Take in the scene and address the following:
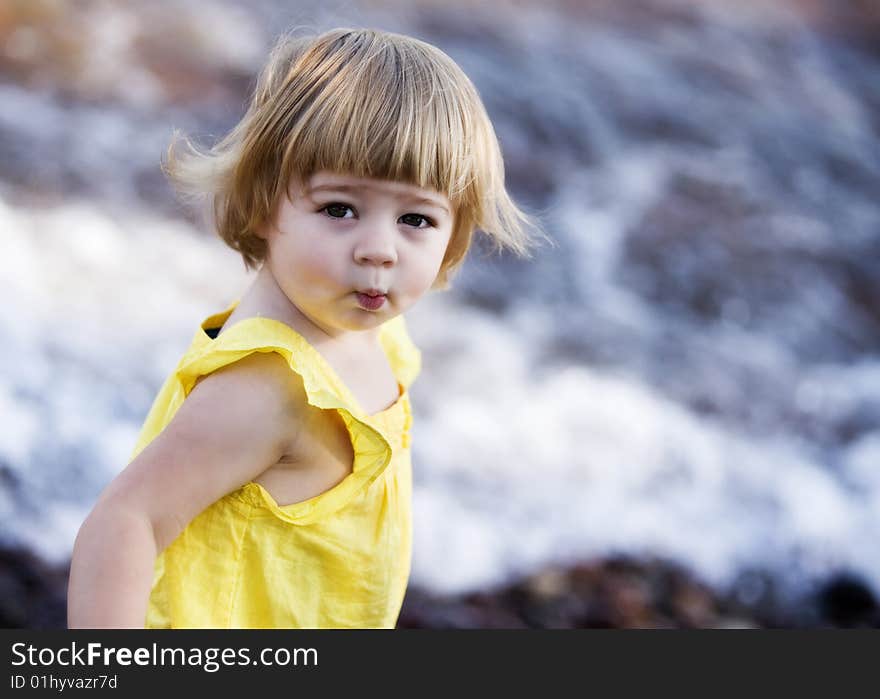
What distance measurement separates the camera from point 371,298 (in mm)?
884

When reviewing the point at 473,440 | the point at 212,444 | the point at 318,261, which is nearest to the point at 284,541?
the point at 212,444

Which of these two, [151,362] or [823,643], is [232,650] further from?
[151,362]

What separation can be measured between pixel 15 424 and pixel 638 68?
1.55m

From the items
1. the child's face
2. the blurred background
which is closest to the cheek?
the child's face

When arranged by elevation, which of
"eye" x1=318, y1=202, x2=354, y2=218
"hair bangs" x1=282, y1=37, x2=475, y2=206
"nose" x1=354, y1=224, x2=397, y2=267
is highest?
"hair bangs" x1=282, y1=37, x2=475, y2=206

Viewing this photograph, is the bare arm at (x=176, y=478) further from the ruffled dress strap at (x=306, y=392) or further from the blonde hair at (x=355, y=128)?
the blonde hair at (x=355, y=128)

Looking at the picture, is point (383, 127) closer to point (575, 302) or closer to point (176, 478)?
point (176, 478)

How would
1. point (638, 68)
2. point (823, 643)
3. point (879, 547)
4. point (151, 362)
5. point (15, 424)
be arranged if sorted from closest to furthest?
point (823, 643), point (15, 424), point (151, 362), point (879, 547), point (638, 68)

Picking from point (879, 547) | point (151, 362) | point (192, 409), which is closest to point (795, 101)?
point (879, 547)

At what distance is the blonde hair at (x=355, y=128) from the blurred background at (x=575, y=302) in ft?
2.86

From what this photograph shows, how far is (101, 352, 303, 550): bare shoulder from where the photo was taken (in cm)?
82

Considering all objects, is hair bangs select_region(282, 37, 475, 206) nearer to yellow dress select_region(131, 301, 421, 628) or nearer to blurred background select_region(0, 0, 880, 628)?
A: yellow dress select_region(131, 301, 421, 628)

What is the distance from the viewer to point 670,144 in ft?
7.93

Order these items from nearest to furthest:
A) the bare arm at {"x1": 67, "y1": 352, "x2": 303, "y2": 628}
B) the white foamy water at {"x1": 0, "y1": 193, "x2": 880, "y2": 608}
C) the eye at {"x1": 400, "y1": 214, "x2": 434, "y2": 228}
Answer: the bare arm at {"x1": 67, "y1": 352, "x2": 303, "y2": 628} → the eye at {"x1": 400, "y1": 214, "x2": 434, "y2": 228} → the white foamy water at {"x1": 0, "y1": 193, "x2": 880, "y2": 608}
